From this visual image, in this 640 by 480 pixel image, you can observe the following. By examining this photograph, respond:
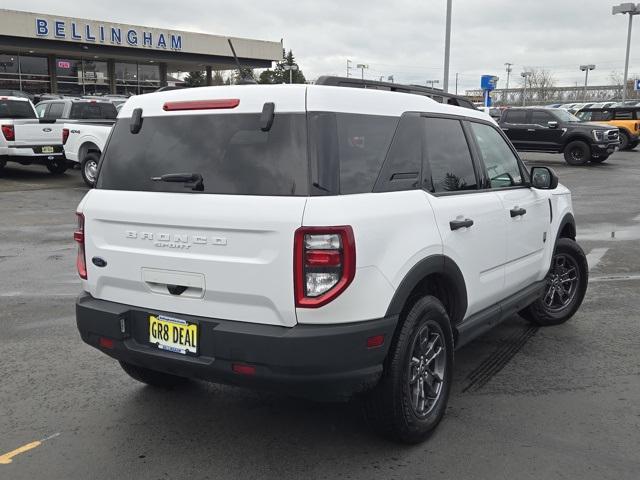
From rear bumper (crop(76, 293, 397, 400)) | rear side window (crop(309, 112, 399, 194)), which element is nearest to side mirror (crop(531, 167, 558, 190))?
rear side window (crop(309, 112, 399, 194))

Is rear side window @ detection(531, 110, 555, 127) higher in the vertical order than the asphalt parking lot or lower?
higher

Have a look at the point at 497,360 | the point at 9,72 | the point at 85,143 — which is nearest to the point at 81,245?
the point at 497,360

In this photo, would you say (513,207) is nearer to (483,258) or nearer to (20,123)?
(483,258)

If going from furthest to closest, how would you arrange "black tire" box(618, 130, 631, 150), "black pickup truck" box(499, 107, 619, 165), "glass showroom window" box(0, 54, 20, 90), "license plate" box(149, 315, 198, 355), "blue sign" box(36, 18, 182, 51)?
"glass showroom window" box(0, 54, 20, 90)
"blue sign" box(36, 18, 182, 51)
"black tire" box(618, 130, 631, 150)
"black pickup truck" box(499, 107, 619, 165)
"license plate" box(149, 315, 198, 355)

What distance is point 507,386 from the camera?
4371 millimetres

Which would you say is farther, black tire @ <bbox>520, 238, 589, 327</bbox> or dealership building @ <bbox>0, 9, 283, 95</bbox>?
dealership building @ <bbox>0, 9, 283, 95</bbox>

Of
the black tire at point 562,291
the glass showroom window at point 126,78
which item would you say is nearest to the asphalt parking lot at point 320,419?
the black tire at point 562,291

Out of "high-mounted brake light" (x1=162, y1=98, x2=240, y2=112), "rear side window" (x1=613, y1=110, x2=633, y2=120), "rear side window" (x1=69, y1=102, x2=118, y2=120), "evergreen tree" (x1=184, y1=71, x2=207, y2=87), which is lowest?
"high-mounted brake light" (x1=162, y1=98, x2=240, y2=112)

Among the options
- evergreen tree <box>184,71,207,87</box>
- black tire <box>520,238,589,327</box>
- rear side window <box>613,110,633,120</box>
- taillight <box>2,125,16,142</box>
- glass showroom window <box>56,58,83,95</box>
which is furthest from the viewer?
evergreen tree <box>184,71,207,87</box>

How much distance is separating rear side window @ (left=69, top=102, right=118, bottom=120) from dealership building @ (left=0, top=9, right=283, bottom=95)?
78.2 feet

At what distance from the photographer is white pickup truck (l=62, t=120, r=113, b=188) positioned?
15.0 m

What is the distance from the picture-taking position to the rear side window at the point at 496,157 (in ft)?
14.9

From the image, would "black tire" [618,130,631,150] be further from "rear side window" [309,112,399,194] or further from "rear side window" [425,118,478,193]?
"rear side window" [309,112,399,194]

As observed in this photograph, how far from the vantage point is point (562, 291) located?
579 cm
